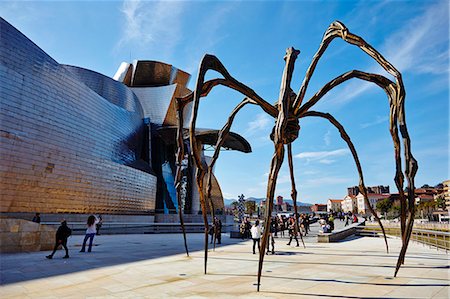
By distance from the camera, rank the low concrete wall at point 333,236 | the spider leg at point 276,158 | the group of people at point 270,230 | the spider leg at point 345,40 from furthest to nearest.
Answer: the low concrete wall at point 333,236 < the group of people at point 270,230 < the spider leg at point 345,40 < the spider leg at point 276,158

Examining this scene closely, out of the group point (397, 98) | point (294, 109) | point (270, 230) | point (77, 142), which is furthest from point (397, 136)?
point (77, 142)

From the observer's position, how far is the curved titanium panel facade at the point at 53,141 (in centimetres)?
2131

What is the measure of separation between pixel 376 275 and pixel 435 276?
4.45 feet

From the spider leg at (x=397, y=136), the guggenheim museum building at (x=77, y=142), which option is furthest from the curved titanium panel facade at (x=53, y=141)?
the spider leg at (x=397, y=136)

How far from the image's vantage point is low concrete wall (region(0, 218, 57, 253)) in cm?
1124

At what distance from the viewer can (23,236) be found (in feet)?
38.6

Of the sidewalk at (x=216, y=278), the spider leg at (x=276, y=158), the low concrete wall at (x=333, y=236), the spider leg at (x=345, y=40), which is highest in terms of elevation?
the spider leg at (x=345, y=40)

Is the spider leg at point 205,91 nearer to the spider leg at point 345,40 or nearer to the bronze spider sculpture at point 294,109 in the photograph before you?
the bronze spider sculpture at point 294,109

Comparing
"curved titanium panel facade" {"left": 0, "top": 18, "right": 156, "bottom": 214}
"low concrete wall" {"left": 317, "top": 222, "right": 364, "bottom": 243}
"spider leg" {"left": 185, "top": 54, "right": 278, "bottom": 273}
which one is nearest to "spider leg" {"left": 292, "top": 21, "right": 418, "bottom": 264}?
"spider leg" {"left": 185, "top": 54, "right": 278, "bottom": 273}

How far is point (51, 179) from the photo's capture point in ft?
81.0

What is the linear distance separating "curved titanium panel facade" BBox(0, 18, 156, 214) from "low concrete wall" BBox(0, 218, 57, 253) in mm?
11198

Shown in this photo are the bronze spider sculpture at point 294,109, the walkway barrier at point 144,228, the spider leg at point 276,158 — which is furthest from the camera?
the walkway barrier at point 144,228

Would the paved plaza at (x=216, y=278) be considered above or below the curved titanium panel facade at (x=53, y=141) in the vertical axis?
below

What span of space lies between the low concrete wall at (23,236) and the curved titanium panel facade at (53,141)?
441 inches
